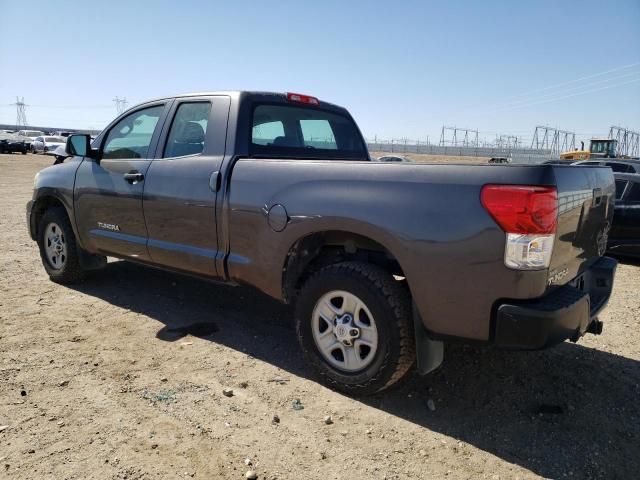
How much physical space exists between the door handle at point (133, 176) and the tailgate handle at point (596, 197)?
3306mm

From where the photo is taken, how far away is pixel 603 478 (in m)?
2.31

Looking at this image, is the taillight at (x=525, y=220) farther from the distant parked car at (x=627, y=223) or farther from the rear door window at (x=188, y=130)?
the distant parked car at (x=627, y=223)

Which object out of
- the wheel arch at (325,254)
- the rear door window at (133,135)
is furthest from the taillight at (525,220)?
the rear door window at (133,135)

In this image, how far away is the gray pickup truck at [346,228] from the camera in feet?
7.67

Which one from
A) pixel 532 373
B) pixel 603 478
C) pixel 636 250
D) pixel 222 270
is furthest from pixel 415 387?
pixel 636 250

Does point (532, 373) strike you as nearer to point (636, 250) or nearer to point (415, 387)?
point (415, 387)

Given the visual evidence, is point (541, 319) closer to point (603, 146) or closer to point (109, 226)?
point (109, 226)

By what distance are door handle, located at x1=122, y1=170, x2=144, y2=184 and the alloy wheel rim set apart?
2001 millimetres

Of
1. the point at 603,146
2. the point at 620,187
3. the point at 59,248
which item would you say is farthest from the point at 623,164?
the point at 603,146

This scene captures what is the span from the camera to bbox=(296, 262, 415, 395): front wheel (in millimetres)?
2742

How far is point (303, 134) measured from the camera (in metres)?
4.23

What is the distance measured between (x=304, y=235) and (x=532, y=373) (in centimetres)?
187

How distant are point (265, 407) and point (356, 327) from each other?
2.35ft

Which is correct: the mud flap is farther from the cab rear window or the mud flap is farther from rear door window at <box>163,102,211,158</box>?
rear door window at <box>163,102,211,158</box>
